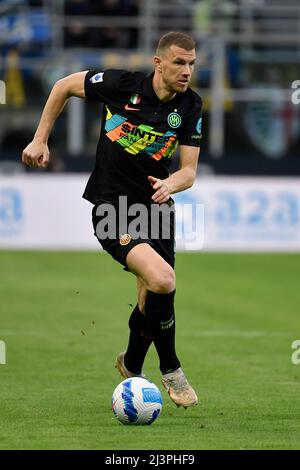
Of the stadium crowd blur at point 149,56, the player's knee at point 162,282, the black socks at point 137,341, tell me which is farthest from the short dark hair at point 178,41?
the stadium crowd blur at point 149,56

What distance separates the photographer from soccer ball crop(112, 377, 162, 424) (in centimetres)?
665

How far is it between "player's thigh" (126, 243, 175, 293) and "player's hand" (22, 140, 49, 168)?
0.87 metres

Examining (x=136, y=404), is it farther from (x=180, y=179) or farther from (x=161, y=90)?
(x=161, y=90)

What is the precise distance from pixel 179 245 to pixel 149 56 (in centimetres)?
644

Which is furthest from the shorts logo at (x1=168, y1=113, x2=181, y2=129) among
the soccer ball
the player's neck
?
the soccer ball

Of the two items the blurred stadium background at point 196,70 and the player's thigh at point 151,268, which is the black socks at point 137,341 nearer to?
the player's thigh at point 151,268

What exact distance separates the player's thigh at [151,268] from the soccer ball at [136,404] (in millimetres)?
646

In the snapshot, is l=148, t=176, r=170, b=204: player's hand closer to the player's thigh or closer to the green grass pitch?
the player's thigh

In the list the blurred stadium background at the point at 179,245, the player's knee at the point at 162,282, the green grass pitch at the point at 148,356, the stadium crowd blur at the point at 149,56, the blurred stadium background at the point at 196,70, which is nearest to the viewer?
the green grass pitch at the point at 148,356

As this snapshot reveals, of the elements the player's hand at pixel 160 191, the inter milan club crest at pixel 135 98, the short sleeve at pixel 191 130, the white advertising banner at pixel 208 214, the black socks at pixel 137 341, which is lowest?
the white advertising banner at pixel 208 214

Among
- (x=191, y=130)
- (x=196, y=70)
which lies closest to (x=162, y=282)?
(x=191, y=130)

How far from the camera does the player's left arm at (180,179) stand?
680cm

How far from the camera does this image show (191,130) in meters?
7.36

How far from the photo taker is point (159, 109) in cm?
738
